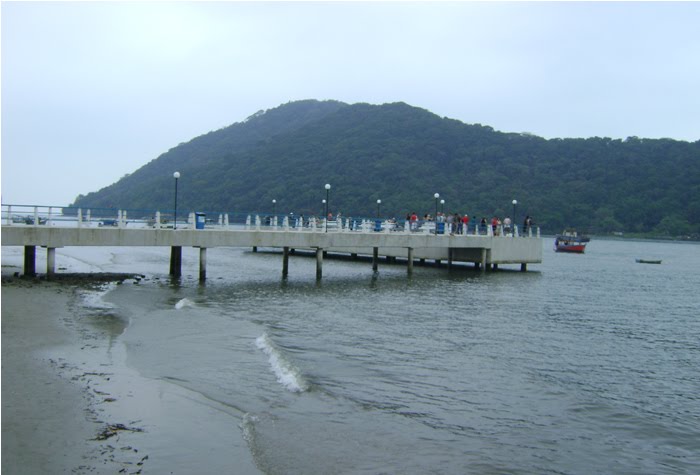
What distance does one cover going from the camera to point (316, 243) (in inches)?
1435

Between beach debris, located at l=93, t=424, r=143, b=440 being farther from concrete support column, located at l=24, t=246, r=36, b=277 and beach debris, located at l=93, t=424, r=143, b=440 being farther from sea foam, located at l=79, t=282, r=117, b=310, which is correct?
concrete support column, located at l=24, t=246, r=36, b=277

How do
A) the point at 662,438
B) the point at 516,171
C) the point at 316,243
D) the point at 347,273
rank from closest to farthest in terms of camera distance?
the point at 662,438
the point at 316,243
the point at 347,273
the point at 516,171

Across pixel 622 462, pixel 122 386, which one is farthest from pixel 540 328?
pixel 122 386

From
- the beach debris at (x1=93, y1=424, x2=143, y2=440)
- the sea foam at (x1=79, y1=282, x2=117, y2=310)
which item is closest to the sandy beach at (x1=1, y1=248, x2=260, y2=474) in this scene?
the beach debris at (x1=93, y1=424, x2=143, y2=440)

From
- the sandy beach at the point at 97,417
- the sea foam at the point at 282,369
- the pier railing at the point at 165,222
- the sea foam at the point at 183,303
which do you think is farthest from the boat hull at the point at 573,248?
the sandy beach at the point at 97,417

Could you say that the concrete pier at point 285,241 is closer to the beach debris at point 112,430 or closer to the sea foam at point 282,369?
the sea foam at point 282,369

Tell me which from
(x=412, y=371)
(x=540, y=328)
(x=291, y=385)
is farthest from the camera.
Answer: (x=540, y=328)

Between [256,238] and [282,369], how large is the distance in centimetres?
2007

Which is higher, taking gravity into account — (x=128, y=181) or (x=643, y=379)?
(x=128, y=181)

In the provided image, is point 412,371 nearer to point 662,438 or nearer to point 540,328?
point 662,438

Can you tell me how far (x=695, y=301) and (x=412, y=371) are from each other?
82.4 ft

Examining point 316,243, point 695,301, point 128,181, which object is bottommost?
point 695,301

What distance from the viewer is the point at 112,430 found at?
9.67 meters

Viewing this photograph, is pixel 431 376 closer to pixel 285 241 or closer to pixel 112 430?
pixel 112 430
